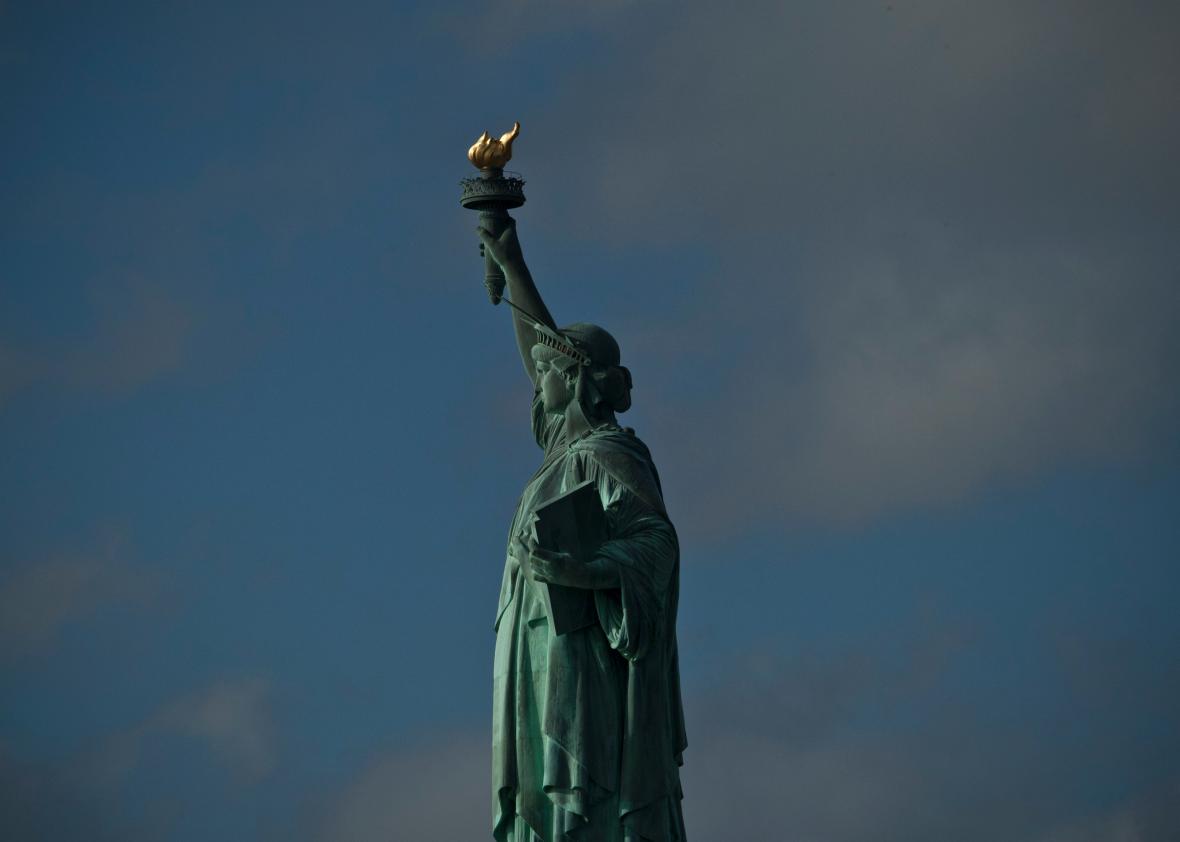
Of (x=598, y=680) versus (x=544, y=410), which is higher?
(x=544, y=410)

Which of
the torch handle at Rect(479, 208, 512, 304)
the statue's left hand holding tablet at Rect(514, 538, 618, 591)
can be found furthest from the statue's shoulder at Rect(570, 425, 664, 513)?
the torch handle at Rect(479, 208, 512, 304)

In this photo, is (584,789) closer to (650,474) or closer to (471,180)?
(650,474)

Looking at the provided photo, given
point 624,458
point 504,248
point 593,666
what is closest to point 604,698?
point 593,666

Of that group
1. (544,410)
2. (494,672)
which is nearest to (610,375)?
(544,410)

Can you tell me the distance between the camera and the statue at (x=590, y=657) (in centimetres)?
2950

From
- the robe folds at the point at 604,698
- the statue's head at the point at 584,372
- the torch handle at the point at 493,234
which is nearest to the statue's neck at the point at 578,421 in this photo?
the statue's head at the point at 584,372

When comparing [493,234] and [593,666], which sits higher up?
[493,234]

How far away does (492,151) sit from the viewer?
3180 centimetres

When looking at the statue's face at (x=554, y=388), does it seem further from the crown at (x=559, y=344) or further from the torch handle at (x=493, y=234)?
the torch handle at (x=493, y=234)

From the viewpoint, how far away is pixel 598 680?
29.8 metres

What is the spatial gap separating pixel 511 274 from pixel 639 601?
3.65m

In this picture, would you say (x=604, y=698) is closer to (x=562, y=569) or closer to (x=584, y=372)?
(x=562, y=569)

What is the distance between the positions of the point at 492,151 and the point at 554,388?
2302mm

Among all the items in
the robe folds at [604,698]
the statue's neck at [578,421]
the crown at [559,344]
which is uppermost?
the crown at [559,344]
